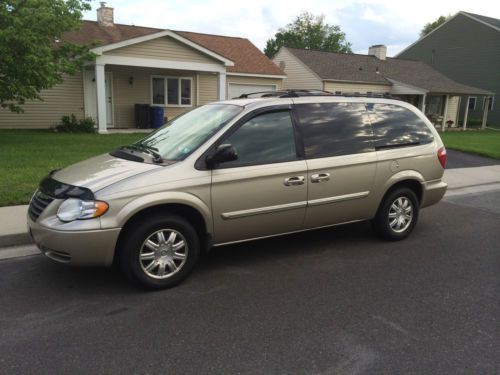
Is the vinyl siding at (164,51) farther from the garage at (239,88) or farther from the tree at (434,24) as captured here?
the tree at (434,24)

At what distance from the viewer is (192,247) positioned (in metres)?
4.39

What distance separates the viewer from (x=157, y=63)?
18.0m

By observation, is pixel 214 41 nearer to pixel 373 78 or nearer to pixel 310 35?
pixel 373 78

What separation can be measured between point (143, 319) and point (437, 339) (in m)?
2.31

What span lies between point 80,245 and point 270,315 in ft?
5.65

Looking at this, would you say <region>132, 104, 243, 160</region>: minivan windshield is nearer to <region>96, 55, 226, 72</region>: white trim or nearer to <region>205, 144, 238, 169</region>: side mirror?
<region>205, 144, 238, 169</region>: side mirror

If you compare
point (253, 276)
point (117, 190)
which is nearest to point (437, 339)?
point (253, 276)

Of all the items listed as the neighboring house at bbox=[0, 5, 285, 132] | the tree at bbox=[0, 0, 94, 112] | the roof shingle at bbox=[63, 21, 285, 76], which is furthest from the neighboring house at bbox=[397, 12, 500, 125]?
the tree at bbox=[0, 0, 94, 112]

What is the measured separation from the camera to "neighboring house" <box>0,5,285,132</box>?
56.6 feet

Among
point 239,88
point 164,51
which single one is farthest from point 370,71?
point 164,51

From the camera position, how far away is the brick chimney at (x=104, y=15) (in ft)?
68.5

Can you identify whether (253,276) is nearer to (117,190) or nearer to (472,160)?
(117,190)

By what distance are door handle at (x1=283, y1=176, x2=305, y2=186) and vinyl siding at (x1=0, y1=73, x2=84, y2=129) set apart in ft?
51.8

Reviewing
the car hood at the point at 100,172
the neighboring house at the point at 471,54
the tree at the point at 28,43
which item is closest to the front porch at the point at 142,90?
the tree at the point at 28,43
